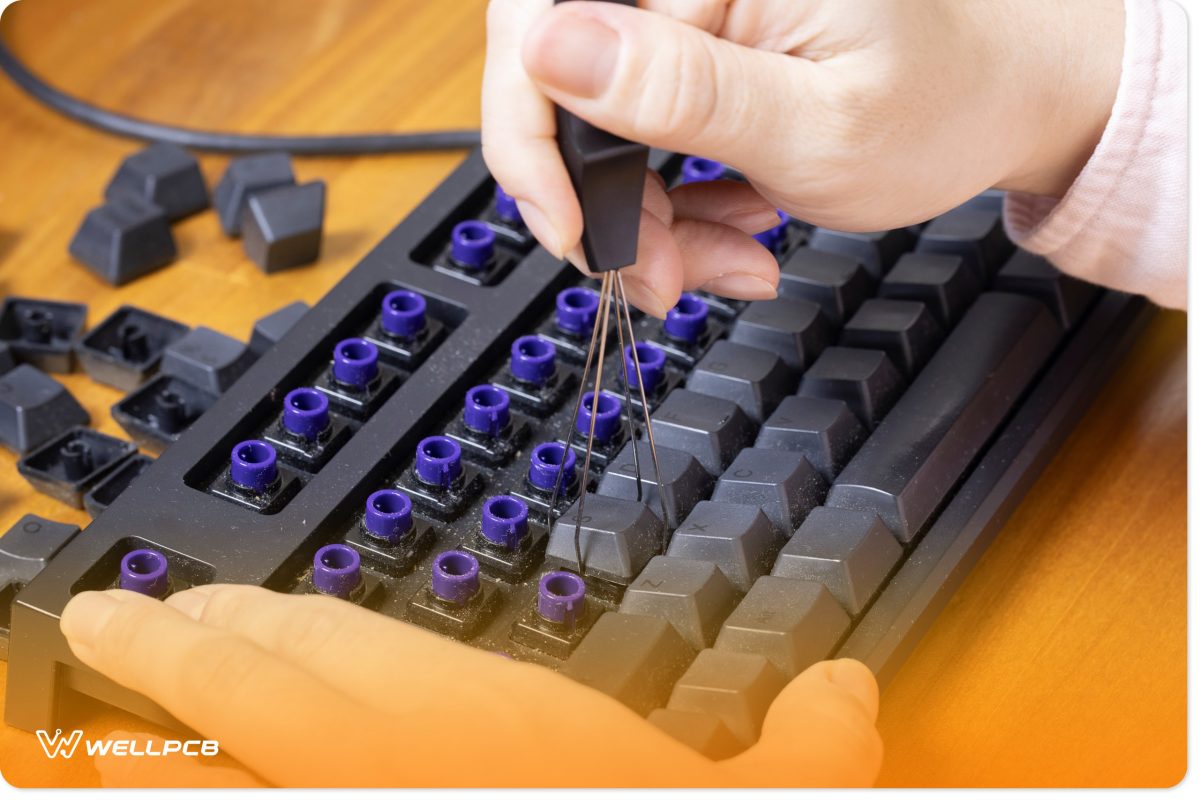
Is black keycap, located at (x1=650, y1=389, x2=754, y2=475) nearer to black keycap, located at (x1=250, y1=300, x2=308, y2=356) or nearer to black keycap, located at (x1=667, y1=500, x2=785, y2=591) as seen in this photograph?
black keycap, located at (x1=667, y1=500, x2=785, y2=591)

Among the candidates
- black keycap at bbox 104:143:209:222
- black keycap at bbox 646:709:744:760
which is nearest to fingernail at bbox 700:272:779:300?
black keycap at bbox 646:709:744:760

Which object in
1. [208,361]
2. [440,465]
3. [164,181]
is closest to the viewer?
[440,465]

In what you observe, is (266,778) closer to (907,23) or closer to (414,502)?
(414,502)

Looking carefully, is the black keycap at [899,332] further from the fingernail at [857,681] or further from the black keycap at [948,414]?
the fingernail at [857,681]

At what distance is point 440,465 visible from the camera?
0.58 m

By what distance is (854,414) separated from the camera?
0.62m

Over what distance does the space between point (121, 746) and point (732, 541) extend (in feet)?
0.77

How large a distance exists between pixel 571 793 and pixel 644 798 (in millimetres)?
23

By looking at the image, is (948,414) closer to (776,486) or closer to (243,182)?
(776,486)

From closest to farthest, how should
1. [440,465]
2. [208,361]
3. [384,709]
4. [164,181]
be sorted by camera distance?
[384,709]
[440,465]
[208,361]
[164,181]

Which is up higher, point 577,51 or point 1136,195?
A: point 577,51

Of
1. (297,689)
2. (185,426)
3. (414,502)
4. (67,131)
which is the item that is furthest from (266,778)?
(67,131)

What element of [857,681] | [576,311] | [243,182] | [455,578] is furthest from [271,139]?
[857,681]

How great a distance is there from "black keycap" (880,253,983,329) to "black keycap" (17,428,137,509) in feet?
1.16
